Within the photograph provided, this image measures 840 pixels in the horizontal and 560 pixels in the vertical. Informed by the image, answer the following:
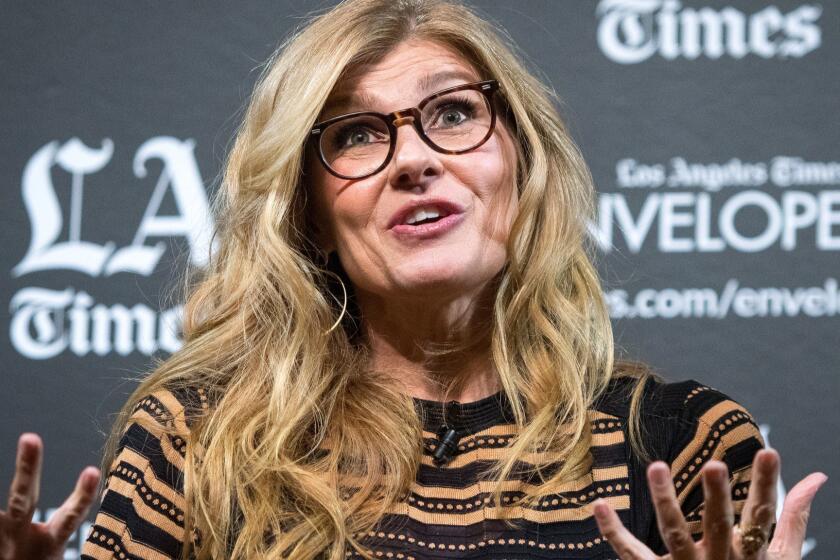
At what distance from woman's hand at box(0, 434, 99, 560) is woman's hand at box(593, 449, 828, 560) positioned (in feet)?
1.56

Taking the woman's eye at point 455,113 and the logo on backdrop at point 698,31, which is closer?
the woman's eye at point 455,113

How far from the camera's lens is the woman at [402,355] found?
1.35 metres

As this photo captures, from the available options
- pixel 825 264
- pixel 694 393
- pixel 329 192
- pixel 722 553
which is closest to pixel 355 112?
pixel 329 192

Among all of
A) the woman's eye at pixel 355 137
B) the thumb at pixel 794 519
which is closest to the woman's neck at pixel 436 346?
the woman's eye at pixel 355 137

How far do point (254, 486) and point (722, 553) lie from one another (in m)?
0.58

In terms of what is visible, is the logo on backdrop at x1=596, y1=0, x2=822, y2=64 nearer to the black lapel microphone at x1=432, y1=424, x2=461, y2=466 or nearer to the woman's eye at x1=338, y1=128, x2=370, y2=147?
the woman's eye at x1=338, y1=128, x2=370, y2=147

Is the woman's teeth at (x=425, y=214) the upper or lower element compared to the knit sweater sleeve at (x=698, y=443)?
upper

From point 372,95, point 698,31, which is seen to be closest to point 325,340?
point 372,95

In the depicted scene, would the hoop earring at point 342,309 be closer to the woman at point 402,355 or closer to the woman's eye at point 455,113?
the woman at point 402,355

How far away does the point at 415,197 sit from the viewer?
4.71 feet

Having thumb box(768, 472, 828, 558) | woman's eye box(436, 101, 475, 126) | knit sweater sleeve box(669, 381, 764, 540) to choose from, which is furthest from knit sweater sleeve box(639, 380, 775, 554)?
woman's eye box(436, 101, 475, 126)

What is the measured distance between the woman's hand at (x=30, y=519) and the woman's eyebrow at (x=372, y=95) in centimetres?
64

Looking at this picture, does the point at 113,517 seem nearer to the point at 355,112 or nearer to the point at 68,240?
the point at 355,112

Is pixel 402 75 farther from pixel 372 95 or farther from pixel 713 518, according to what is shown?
pixel 713 518
